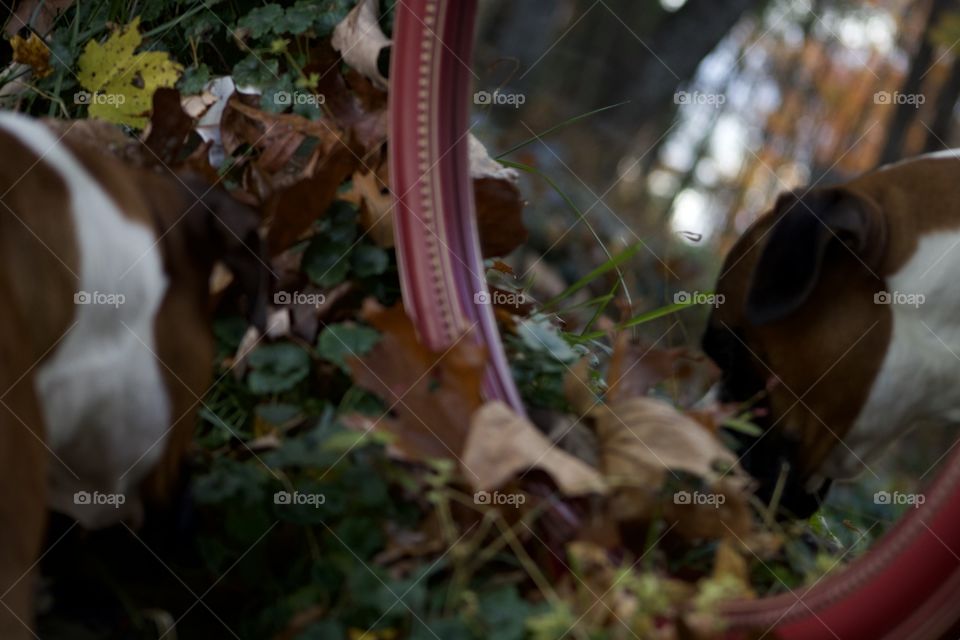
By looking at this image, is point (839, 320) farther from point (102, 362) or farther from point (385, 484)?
point (102, 362)

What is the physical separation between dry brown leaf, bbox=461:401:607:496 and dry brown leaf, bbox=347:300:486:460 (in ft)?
0.22

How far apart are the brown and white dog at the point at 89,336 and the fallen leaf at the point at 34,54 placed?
1237mm

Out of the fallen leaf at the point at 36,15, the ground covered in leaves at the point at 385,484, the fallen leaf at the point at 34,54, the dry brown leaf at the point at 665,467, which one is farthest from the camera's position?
the fallen leaf at the point at 36,15

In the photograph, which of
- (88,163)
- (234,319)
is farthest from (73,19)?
(88,163)

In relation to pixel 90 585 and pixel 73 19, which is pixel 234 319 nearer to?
pixel 90 585

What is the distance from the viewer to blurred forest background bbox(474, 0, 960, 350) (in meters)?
8.70

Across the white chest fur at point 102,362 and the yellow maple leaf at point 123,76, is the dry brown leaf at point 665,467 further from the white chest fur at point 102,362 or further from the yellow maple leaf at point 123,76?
the yellow maple leaf at point 123,76

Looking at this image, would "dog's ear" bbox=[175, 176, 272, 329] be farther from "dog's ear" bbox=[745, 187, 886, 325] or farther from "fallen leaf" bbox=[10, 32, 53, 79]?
"fallen leaf" bbox=[10, 32, 53, 79]

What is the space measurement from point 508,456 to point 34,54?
1.74 m

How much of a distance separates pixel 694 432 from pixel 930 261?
37.9 inches

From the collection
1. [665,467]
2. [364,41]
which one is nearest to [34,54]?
[364,41]

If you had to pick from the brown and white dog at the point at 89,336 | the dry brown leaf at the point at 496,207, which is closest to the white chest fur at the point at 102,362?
the brown and white dog at the point at 89,336

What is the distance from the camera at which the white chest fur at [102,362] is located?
60.7 inches

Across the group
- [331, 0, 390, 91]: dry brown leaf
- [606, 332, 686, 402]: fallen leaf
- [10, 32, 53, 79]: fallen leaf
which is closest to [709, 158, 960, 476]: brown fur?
[606, 332, 686, 402]: fallen leaf
